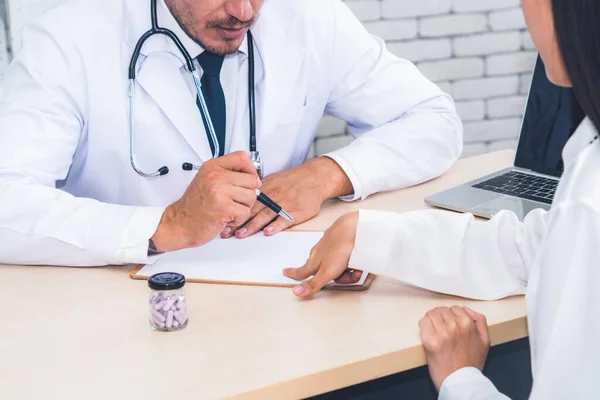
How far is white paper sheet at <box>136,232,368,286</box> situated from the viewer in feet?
3.73

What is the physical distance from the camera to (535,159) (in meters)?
1.54

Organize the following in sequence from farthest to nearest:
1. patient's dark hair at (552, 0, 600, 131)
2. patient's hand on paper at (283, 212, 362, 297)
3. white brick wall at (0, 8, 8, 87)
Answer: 1. white brick wall at (0, 8, 8, 87)
2. patient's hand on paper at (283, 212, 362, 297)
3. patient's dark hair at (552, 0, 600, 131)

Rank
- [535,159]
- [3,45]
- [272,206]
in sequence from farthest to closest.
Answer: [3,45] → [535,159] → [272,206]

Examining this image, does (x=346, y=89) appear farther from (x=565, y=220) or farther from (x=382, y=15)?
(x=565, y=220)

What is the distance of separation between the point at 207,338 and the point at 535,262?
389mm

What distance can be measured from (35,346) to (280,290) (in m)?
0.32

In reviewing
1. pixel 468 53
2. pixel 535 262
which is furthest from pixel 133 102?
pixel 468 53

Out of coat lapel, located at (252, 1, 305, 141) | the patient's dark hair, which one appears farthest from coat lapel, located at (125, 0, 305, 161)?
the patient's dark hair

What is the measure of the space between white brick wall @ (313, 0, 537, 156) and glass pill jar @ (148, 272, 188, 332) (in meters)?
1.31

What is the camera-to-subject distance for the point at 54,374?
2.90ft

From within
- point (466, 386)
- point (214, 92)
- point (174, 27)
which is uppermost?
point (174, 27)

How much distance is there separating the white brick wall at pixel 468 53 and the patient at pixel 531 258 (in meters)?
1.16

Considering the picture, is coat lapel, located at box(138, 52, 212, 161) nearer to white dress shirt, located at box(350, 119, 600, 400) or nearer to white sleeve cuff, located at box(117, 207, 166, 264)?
white sleeve cuff, located at box(117, 207, 166, 264)

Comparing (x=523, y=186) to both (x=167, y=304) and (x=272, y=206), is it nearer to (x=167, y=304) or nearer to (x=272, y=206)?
(x=272, y=206)
